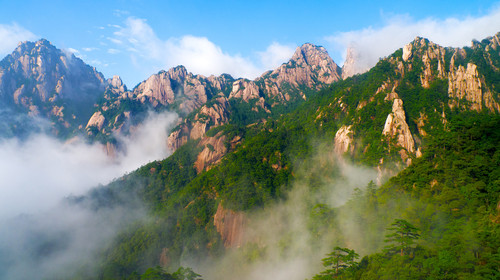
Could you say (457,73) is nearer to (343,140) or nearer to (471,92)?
(471,92)

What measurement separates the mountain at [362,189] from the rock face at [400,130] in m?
0.40

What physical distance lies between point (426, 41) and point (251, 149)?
115464 mm

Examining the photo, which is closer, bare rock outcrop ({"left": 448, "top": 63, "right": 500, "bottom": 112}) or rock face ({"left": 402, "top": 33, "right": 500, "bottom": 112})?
bare rock outcrop ({"left": 448, "top": 63, "right": 500, "bottom": 112})

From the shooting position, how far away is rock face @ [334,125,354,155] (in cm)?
11944

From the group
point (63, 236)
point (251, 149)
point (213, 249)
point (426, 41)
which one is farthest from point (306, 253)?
point (63, 236)

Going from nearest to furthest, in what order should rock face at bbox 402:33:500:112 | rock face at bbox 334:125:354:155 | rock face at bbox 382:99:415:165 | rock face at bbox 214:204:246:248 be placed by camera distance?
rock face at bbox 382:99:415:165, rock face at bbox 214:204:246:248, rock face at bbox 402:33:500:112, rock face at bbox 334:125:354:155

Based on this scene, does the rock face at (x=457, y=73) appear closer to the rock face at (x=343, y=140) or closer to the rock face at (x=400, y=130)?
the rock face at (x=400, y=130)

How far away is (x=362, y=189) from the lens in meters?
101

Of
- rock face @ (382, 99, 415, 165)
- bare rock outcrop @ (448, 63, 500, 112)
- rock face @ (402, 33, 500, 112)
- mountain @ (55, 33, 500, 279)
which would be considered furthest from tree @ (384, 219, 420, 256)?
bare rock outcrop @ (448, 63, 500, 112)

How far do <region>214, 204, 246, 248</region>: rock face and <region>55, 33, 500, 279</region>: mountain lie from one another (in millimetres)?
435

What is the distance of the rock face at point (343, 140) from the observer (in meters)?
119

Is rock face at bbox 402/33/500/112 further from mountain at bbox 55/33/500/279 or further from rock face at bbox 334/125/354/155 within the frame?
rock face at bbox 334/125/354/155

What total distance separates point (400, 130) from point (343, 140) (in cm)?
2482

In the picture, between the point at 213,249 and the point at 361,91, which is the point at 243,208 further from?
the point at 361,91
